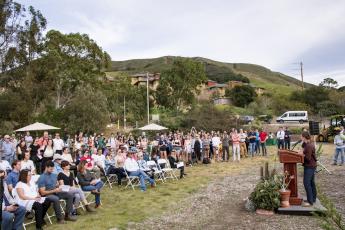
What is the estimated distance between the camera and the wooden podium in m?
8.23

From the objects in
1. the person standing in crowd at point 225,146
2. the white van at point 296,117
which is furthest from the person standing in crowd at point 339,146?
the white van at point 296,117

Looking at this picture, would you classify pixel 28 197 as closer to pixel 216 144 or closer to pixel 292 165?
pixel 292 165

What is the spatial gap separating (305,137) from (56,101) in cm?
3770

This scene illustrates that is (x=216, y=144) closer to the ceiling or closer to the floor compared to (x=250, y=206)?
closer to the ceiling

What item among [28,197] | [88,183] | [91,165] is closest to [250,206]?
[88,183]

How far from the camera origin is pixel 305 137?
27.4 ft

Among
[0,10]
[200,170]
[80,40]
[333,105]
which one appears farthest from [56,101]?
[333,105]

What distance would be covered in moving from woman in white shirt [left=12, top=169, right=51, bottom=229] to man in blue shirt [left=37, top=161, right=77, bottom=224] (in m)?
0.25

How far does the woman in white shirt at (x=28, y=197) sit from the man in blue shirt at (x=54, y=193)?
25cm

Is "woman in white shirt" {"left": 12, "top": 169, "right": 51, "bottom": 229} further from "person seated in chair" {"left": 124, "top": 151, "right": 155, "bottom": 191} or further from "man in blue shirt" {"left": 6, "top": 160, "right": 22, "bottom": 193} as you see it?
"person seated in chair" {"left": 124, "top": 151, "right": 155, "bottom": 191}

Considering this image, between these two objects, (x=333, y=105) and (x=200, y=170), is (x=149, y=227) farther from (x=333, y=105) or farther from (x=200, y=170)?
(x=333, y=105)

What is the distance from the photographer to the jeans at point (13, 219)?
262 inches

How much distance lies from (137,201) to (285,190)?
3855 millimetres

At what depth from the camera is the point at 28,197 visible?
7414mm
